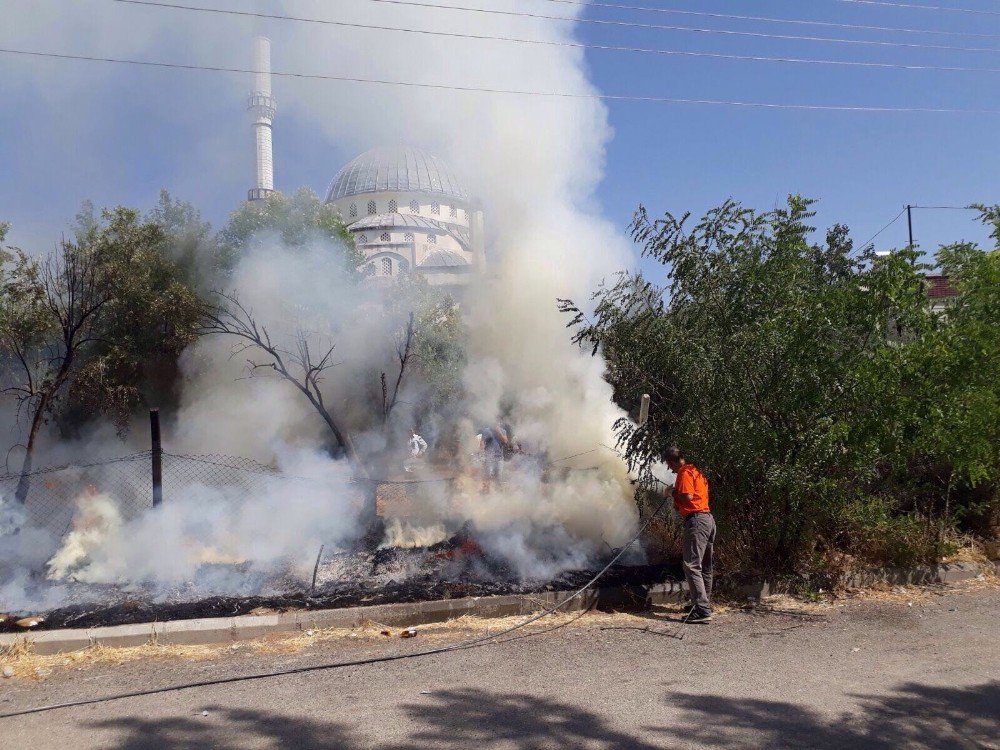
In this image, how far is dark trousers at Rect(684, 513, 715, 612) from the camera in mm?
6148

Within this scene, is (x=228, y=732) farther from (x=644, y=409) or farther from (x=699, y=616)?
(x=644, y=409)

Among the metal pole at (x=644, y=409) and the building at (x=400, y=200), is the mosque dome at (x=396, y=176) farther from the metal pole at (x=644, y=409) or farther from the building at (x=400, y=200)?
the metal pole at (x=644, y=409)

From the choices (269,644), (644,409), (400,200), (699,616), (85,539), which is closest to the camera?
(269,644)

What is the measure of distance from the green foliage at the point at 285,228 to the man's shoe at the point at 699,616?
11.4m

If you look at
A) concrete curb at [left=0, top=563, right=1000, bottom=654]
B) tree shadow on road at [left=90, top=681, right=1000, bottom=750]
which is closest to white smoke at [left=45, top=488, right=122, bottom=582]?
concrete curb at [left=0, top=563, right=1000, bottom=654]

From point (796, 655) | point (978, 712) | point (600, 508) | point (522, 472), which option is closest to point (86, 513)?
point (522, 472)

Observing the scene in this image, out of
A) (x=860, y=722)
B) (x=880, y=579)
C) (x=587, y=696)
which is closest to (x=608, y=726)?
(x=587, y=696)

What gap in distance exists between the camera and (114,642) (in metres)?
5.63

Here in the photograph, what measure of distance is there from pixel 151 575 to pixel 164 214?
1147cm

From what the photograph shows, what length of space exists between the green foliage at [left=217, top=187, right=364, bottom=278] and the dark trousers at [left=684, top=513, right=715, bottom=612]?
36.6 ft

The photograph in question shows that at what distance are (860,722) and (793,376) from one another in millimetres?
3088

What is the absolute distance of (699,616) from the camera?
617 cm

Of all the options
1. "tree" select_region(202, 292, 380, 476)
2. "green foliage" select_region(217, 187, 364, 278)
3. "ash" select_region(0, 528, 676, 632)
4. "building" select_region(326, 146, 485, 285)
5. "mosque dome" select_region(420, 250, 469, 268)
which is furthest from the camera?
"building" select_region(326, 146, 485, 285)

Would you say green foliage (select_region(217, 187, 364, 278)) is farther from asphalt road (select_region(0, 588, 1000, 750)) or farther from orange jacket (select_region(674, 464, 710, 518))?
asphalt road (select_region(0, 588, 1000, 750))
